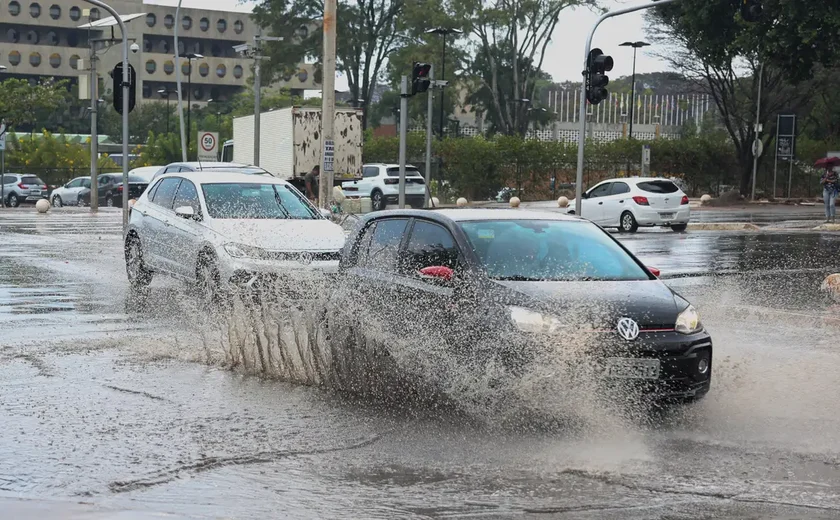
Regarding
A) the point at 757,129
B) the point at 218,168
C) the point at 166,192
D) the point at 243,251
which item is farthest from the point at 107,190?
the point at 243,251

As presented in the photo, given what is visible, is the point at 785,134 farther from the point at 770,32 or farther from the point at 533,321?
the point at 533,321

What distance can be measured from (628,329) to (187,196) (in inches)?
353

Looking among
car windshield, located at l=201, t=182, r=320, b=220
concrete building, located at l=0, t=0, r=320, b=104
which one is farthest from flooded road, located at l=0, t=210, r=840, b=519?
concrete building, located at l=0, t=0, r=320, b=104

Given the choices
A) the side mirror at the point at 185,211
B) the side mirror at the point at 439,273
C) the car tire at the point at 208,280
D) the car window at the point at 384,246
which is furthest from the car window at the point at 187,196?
the side mirror at the point at 439,273

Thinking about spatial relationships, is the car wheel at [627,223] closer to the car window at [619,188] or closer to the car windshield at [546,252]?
the car window at [619,188]

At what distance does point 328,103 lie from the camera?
25.4 meters

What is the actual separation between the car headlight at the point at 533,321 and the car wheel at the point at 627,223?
2488 centimetres

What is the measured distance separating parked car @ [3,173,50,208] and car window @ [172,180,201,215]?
38.9 metres

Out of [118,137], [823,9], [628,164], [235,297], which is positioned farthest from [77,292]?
[118,137]

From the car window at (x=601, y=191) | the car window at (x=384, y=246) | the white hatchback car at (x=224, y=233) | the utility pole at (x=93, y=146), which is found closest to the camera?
the car window at (x=384, y=246)

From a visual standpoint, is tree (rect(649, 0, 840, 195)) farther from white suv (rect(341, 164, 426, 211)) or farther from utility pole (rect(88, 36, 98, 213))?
utility pole (rect(88, 36, 98, 213))

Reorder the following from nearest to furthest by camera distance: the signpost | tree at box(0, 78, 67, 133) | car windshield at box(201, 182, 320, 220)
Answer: car windshield at box(201, 182, 320, 220)
the signpost
tree at box(0, 78, 67, 133)

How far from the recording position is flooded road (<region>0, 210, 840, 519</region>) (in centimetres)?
589

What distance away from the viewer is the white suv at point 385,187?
44.0 m
